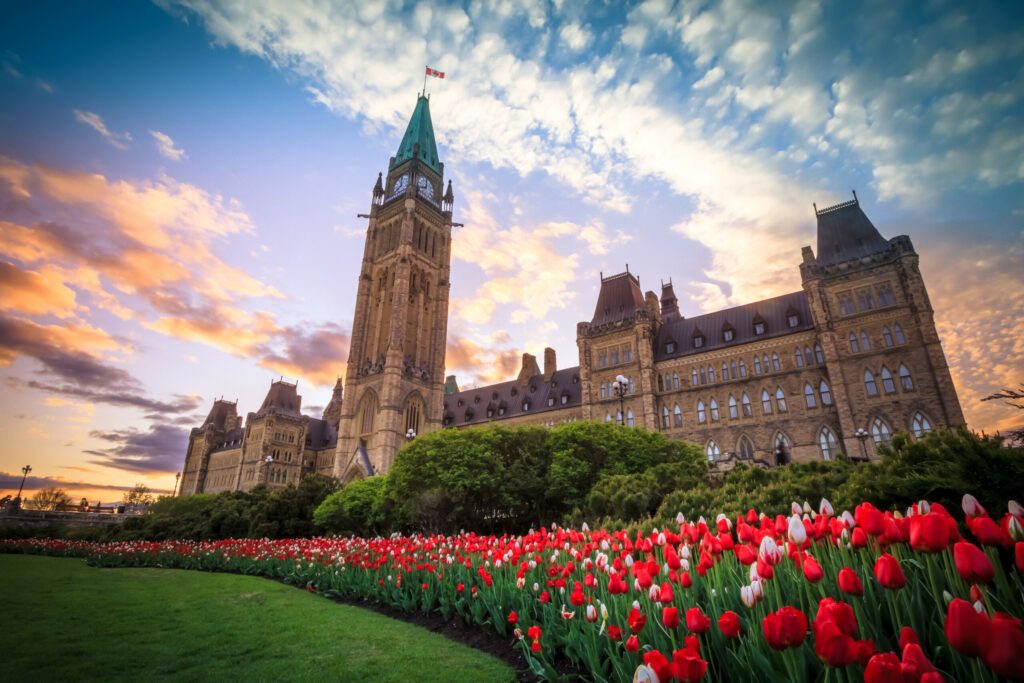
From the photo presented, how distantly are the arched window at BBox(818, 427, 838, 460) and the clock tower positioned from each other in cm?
4023

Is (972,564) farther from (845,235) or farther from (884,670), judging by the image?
(845,235)

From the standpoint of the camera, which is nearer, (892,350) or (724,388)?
(892,350)

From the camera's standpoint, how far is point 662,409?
140 feet

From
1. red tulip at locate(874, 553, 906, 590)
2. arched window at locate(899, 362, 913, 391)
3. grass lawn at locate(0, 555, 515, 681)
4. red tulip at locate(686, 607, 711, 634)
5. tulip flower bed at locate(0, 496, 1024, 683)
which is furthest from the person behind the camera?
arched window at locate(899, 362, 913, 391)

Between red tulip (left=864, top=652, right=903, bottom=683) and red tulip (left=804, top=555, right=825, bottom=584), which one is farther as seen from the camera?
red tulip (left=804, top=555, right=825, bottom=584)

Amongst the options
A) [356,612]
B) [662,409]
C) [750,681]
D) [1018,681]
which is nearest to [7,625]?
[356,612]

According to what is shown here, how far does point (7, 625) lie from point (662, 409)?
135 ft

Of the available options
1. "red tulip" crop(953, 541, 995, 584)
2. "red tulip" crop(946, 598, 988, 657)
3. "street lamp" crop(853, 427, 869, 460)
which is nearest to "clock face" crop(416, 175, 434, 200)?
"street lamp" crop(853, 427, 869, 460)

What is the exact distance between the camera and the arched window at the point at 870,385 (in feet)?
108

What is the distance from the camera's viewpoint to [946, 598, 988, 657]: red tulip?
66.5 inches

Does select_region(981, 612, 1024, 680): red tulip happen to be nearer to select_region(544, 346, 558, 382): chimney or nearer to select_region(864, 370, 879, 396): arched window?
select_region(864, 370, 879, 396): arched window

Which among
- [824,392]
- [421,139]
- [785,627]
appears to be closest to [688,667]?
[785,627]

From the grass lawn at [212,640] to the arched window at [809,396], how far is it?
3651 cm

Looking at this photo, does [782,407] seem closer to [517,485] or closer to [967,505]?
[517,485]
